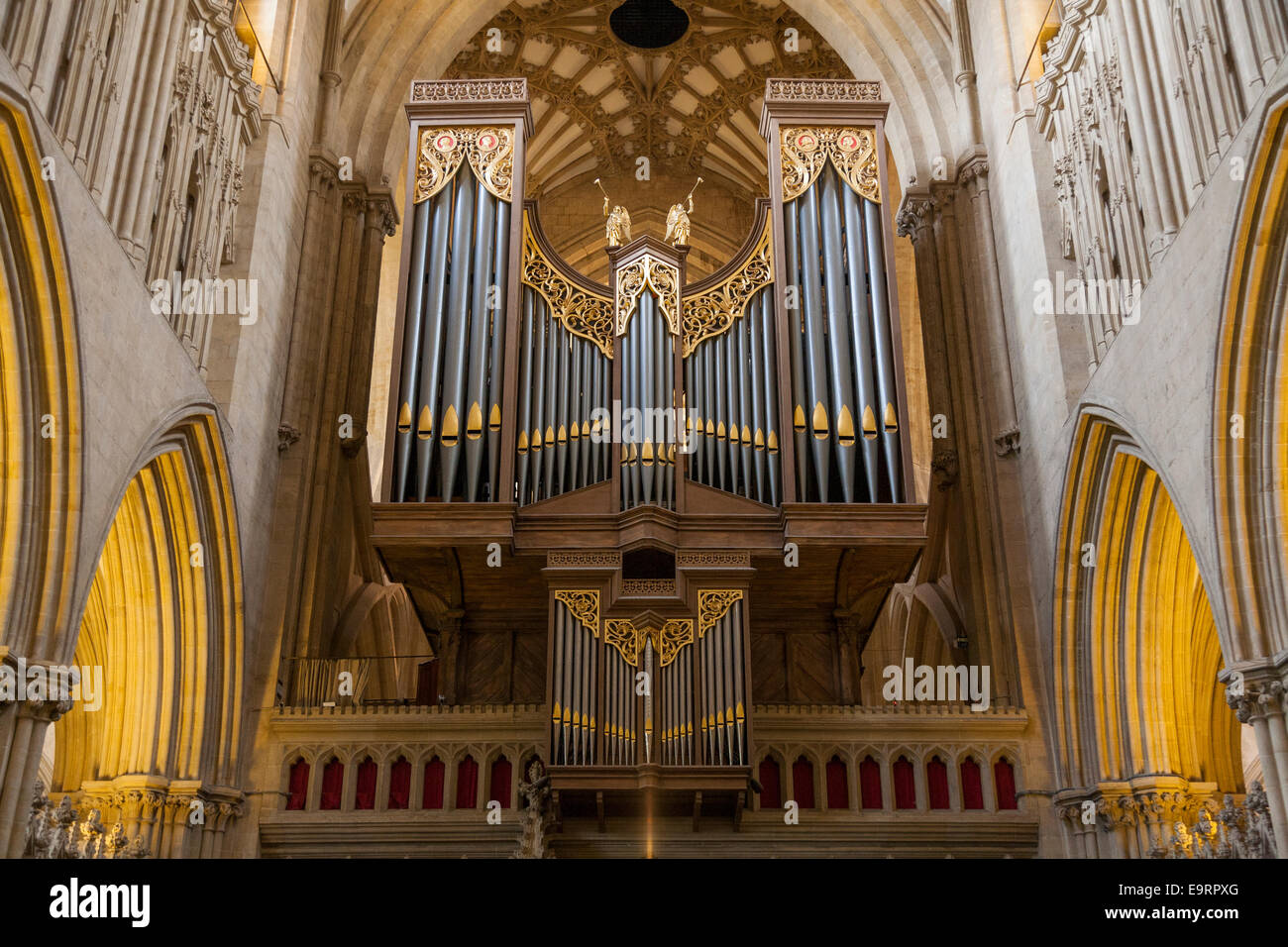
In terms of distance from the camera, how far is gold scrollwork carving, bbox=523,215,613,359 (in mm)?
15195

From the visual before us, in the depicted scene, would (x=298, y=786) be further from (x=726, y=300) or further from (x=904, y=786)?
(x=726, y=300)

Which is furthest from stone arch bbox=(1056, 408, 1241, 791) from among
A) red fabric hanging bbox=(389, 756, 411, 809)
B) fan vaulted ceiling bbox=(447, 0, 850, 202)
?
fan vaulted ceiling bbox=(447, 0, 850, 202)

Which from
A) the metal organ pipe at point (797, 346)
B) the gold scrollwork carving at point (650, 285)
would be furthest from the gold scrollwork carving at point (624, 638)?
the gold scrollwork carving at point (650, 285)

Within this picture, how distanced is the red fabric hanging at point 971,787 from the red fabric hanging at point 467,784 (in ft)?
15.2

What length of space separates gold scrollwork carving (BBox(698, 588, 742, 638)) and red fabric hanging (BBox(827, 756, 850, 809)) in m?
1.84

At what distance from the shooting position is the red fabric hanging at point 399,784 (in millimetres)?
13277

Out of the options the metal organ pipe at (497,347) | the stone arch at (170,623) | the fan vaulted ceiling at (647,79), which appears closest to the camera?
the stone arch at (170,623)

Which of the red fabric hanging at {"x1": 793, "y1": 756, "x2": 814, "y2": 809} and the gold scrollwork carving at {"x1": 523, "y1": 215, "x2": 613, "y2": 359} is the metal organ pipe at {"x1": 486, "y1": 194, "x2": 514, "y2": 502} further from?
the red fabric hanging at {"x1": 793, "y1": 756, "x2": 814, "y2": 809}

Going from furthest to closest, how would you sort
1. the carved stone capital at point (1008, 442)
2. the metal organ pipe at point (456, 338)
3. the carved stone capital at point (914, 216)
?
the carved stone capital at point (914, 216), the carved stone capital at point (1008, 442), the metal organ pipe at point (456, 338)

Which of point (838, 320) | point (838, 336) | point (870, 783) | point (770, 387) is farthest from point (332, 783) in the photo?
point (838, 320)

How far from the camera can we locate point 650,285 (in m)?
15.2

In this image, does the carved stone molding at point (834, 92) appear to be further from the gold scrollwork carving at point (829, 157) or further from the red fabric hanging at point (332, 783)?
the red fabric hanging at point (332, 783)

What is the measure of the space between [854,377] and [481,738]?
540cm
